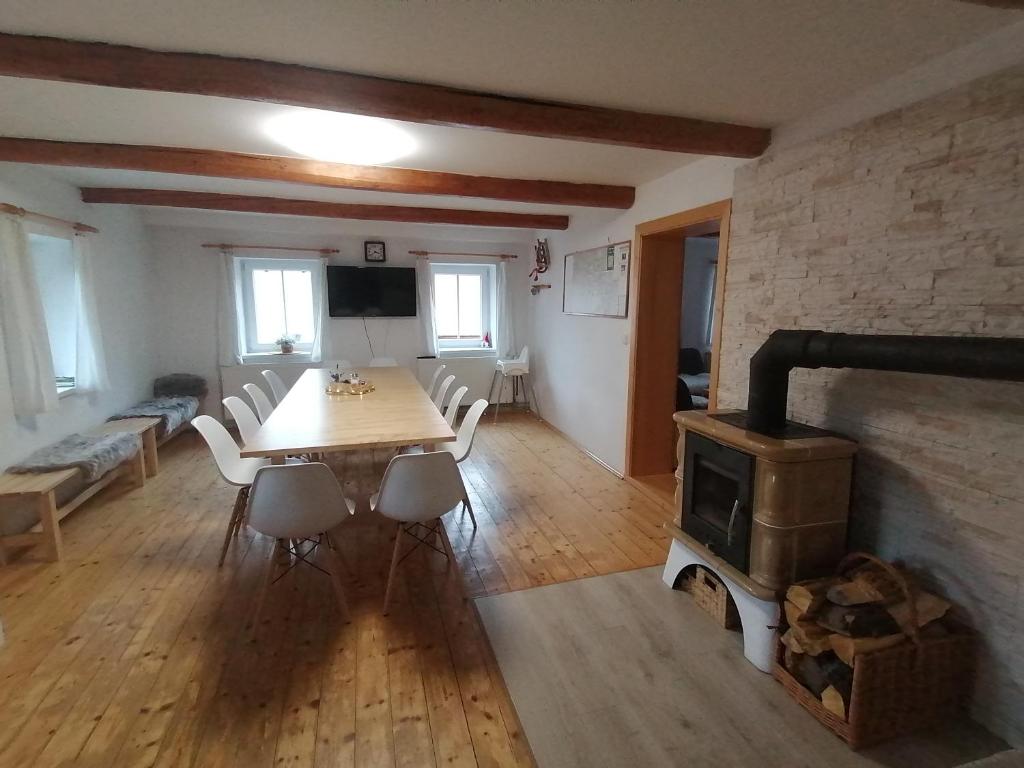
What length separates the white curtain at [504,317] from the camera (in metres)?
6.22

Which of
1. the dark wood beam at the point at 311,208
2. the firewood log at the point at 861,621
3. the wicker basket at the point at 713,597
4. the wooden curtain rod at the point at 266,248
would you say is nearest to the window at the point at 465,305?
the wooden curtain rod at the point at 266,248

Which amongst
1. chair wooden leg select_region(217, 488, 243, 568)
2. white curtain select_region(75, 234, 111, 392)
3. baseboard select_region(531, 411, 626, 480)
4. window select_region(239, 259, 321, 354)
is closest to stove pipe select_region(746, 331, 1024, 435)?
baseboard select_region(531, 411, 626, 480)

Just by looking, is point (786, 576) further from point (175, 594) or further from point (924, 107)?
point (175, 594)

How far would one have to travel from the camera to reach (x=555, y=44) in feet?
5.37

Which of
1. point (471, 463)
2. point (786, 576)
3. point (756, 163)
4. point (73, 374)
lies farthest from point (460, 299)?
point (786, 576)

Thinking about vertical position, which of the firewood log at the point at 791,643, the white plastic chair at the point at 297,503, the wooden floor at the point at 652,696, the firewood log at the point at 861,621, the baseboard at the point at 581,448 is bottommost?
the wooden floor at the point at 652,696

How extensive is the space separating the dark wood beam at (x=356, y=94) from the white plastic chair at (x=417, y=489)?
1470 mm

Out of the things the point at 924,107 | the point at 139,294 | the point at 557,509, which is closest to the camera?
the point at 924,107

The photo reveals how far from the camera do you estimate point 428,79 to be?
1.91 m

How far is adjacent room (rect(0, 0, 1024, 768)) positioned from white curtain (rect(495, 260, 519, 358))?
2.65 meters

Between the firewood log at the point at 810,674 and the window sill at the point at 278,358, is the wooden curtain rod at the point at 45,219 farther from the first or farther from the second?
the firewood log at the point at 810,674

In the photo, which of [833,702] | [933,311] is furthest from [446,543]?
[933,311]

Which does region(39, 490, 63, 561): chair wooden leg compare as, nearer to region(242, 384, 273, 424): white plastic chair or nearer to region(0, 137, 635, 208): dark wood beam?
region(242, 384, 273, 424): white plastic chair

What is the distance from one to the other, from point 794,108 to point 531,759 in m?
2.76
